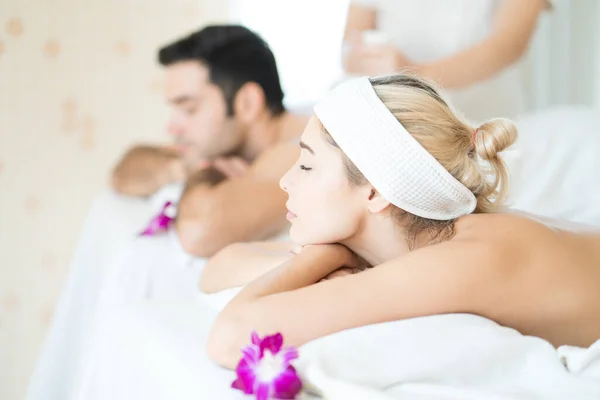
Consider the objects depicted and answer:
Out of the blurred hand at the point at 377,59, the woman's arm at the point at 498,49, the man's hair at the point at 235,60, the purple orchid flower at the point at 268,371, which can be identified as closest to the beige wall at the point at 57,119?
the man's hair at the point at 235,60

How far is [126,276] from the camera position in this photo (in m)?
1.89

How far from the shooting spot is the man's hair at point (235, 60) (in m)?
2.35

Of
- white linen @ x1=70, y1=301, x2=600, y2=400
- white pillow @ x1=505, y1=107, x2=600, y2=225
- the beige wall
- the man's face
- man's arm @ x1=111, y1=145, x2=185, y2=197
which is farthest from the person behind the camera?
the beige wall

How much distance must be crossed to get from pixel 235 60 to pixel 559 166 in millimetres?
1043

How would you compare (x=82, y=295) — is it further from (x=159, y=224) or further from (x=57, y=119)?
(x=57, y=119)

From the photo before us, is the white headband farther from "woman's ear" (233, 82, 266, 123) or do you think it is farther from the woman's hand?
"woman's ear" (233, 82, 266, 123)

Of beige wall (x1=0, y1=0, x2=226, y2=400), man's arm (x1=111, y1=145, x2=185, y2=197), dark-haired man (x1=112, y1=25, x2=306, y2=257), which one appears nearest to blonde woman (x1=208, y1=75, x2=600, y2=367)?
dark-haired man (x1=112, y1=25, x2=306, y2=257)

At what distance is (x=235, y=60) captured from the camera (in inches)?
93.2

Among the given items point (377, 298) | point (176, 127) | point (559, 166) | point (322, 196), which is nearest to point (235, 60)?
point (176, 127)

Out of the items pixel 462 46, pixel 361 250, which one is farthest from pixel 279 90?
pixel 361 250

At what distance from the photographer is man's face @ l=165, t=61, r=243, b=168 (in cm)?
235

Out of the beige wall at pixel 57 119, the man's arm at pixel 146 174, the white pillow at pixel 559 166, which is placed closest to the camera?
the white pillow at pixel 559 166

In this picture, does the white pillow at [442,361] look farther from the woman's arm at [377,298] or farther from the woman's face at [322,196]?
the woman's face at [322,196]

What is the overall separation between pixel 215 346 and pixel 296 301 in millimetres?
136
